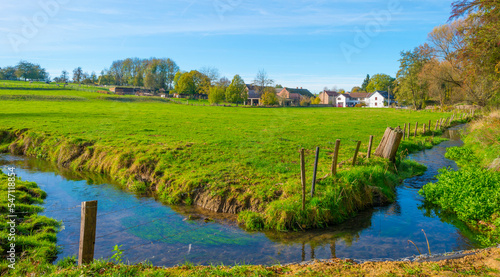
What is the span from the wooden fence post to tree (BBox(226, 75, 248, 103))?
86.7 metres

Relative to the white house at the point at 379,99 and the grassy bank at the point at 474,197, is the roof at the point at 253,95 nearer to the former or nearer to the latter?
the white house at the point at 379,99

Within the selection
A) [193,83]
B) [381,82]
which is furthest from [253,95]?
[381,82]

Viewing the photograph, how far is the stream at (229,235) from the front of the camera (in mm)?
9016

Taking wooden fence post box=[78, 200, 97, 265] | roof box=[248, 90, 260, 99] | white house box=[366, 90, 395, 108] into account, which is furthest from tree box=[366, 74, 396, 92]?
wooden fence post box=[78, 200, 97, 265]

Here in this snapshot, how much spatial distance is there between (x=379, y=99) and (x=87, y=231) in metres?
147

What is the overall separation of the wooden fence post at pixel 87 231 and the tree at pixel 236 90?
86.7 meters

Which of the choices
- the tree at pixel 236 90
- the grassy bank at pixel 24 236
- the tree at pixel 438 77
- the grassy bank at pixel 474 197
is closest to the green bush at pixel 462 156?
the grassy bank at pixel 474 197

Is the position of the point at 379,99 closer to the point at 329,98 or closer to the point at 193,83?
the point at 329,98

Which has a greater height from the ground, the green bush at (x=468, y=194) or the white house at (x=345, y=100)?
the white house at (x=345, y=100)

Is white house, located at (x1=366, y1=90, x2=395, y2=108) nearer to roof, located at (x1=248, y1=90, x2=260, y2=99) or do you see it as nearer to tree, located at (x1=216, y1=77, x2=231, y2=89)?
roof, located at (x1=248, y1=90, x2=260, y2=99)

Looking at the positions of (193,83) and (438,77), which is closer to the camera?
(438,77)

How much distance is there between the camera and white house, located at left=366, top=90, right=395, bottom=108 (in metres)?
136

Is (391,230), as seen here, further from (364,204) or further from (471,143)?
(471,143)

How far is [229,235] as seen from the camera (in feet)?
33.4
